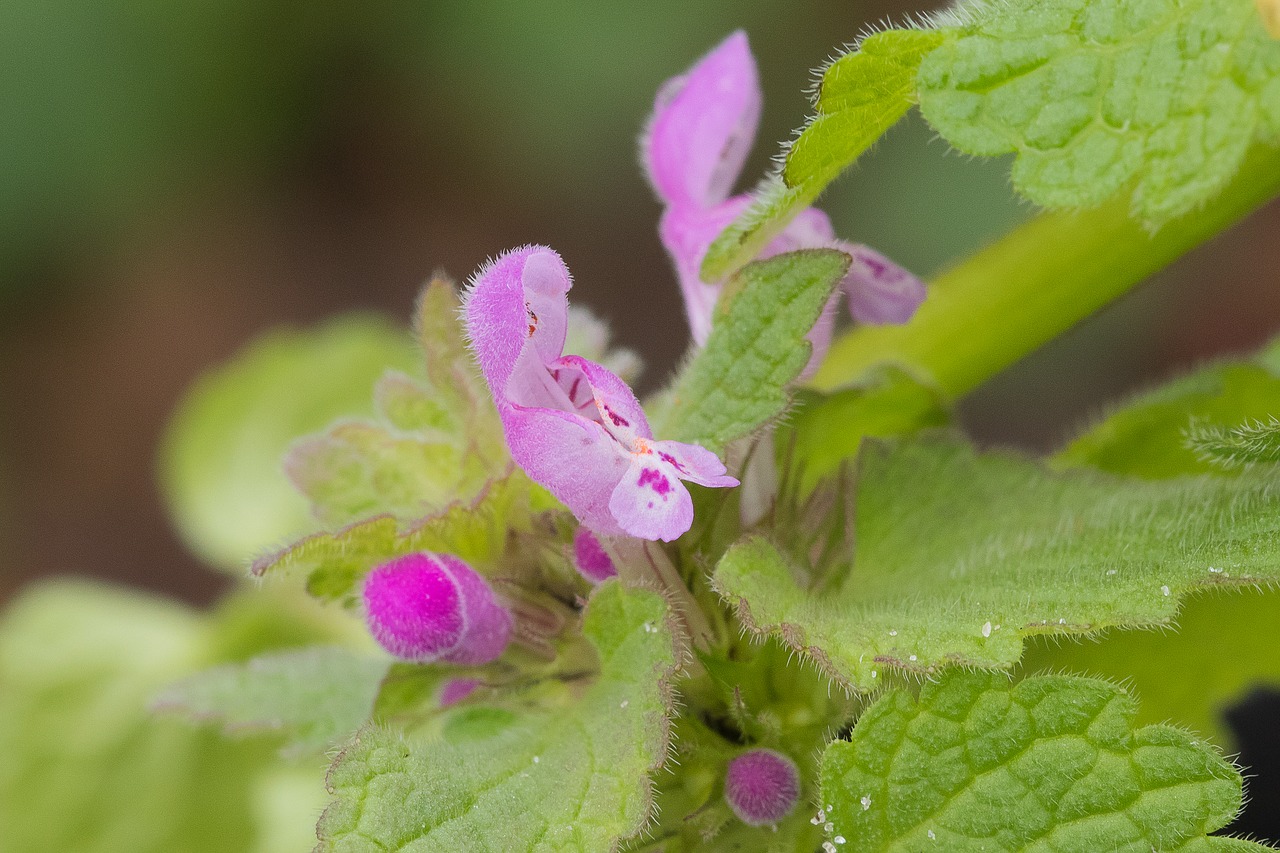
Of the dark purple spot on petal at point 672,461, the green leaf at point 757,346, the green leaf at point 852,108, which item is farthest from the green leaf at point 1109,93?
the dark purple spot on petal at point 672,461

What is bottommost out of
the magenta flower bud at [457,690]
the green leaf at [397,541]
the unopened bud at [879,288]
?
the magenta flower bud at [457,690]

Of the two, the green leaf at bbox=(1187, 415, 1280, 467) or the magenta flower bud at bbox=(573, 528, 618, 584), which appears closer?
the green leaf at bbox=(1187, 415, 1280, 467)

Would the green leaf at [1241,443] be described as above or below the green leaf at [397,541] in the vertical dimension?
below

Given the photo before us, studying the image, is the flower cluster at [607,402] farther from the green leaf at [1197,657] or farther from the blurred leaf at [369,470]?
the green leaf at [1197,657]

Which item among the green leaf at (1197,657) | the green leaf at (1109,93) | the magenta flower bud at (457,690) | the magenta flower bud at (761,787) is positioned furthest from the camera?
the green leaf at (1197,657)

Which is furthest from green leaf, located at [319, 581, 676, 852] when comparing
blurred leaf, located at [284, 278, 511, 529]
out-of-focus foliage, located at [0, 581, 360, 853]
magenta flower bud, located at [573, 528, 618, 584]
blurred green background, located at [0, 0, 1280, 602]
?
blurred green background, located at [0, 0, 1280, 602]

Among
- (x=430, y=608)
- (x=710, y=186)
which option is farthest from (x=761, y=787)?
(x=710, y=186)

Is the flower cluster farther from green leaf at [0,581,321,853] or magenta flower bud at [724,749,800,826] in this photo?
green leaf at [0,581,321,853]
